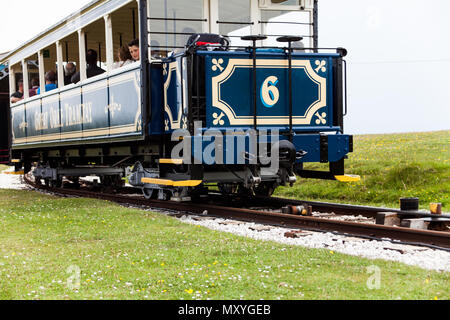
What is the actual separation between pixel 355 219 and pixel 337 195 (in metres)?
3.75

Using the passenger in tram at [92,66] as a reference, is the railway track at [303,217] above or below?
below

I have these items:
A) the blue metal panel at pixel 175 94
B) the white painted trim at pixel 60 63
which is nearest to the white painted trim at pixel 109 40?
the blue metal panel at pixel 175 94

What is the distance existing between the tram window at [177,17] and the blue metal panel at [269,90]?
90 cm

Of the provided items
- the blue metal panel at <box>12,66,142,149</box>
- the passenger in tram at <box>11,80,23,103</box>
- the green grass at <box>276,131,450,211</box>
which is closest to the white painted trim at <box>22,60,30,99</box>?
the blue metal panel at <box>12,66,142,149</box>

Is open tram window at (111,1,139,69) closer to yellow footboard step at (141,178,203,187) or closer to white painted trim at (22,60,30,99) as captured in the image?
yellow footboard step at (141,178,203,187)

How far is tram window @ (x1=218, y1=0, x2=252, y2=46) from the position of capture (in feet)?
31.1

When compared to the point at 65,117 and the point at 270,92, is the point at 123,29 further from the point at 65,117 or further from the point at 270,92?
the point at 270,92

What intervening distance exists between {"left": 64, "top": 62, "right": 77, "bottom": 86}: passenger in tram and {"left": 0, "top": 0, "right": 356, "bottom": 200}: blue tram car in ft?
6.47

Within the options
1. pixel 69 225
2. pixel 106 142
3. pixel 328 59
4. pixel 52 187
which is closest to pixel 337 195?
pixel 328 59

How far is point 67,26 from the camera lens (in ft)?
40.9

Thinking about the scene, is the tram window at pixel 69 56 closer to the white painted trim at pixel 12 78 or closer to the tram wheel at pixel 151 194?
the tram wheel at pixel 151 194

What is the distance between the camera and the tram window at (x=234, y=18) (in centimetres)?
949

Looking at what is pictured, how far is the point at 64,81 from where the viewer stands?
13430 mm

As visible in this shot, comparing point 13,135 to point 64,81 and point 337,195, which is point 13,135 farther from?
point 337,195
